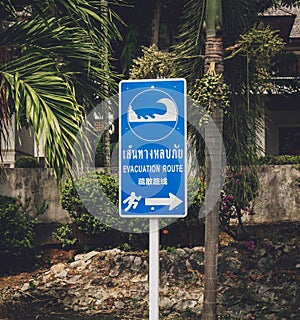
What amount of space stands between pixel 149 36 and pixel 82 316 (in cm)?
653

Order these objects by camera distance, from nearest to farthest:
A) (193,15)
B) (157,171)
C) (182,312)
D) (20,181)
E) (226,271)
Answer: (157,171) → (193,15) → (182,312) → (226,271) → (20,181)

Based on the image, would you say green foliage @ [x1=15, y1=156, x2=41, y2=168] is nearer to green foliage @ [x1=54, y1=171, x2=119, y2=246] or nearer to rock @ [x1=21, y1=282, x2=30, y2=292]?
green foliage @ [x1=54, y1=171, x2=119, y2=246]

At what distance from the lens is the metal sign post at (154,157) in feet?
18.3

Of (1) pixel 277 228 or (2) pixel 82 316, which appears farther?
(1) pixel 277 228

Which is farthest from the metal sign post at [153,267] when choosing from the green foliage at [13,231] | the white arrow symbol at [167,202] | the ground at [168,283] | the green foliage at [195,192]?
the green foliage at [13,231]

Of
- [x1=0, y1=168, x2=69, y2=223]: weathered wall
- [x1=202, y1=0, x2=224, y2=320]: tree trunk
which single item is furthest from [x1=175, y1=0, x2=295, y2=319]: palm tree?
[x1=0, y1=168, x2=69, y2=223]: weathered wall

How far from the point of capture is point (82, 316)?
38.6 ft

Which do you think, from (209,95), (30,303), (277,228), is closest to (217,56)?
(209,95)

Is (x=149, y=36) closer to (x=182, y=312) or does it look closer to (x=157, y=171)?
(x=182, y=312)

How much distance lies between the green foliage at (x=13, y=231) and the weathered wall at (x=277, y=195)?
4608 millimetres

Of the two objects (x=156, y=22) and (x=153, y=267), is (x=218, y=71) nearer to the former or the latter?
(x=156, y=22)

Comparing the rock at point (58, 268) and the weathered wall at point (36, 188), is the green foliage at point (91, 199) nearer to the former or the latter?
the rock at point (58, 268)

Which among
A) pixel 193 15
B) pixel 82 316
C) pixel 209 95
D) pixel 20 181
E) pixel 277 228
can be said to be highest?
pixel 193 15

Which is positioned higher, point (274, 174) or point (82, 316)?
point (274, 174)
